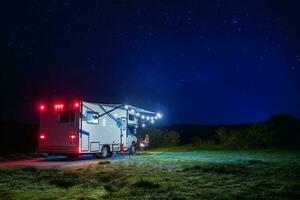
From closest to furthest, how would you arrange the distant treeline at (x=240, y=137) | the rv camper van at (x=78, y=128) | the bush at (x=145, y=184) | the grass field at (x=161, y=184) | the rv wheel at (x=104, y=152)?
the grass field at (x=161, y=184)
the bush at (x=145, y=184)
the rv camper van at (x=78, y=128)
the rv wheel at (x=104, y=152)
the distant treeline at (x=240, y=137)

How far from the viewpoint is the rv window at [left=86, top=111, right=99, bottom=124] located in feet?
73.9

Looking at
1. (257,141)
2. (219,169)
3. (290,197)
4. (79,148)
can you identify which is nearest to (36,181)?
(219,169)

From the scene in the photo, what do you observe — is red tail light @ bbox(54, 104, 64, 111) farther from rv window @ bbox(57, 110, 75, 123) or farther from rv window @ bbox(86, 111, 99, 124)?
rv window @ bbox(86, 111, 99, 124)

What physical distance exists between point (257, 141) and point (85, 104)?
52.6 feet

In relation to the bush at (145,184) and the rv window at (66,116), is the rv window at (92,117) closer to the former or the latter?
the rv window at (66,116)

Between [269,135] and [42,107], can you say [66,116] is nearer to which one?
[42,107]

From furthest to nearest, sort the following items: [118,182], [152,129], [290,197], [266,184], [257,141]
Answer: [152,129] < [257,141] < [118,182] < [266,184] < [290,197]

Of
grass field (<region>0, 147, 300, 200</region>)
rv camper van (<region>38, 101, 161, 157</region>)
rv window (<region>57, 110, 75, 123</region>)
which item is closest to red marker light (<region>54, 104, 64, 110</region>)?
rv camper van (<region>38, 101, 161, 157</region>)

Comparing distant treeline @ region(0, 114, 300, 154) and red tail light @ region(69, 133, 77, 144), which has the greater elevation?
distant treeline @ region(0, 114, 300, 154)

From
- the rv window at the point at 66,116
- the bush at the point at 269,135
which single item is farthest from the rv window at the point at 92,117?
the bush at the point at 269,135

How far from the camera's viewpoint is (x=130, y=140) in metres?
27.3

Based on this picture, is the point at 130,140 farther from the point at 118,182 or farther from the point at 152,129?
the point at 118,182

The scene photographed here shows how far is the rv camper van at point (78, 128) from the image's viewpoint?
71.7ft

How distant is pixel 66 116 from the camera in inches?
872
